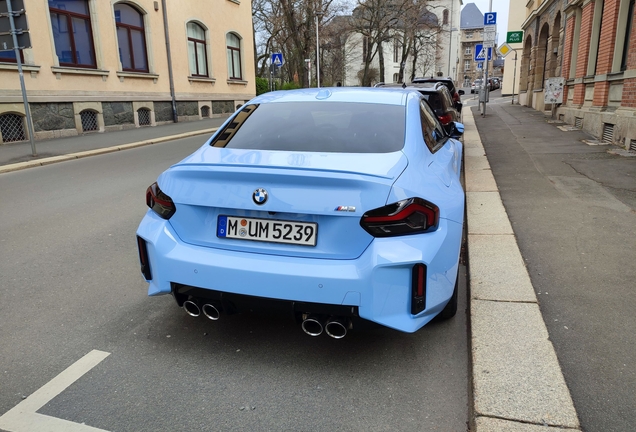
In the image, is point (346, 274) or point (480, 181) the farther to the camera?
point (480, 181)

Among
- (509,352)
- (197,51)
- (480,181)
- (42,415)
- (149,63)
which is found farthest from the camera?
(197,51)

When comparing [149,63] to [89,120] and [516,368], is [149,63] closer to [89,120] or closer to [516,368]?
[89,120]

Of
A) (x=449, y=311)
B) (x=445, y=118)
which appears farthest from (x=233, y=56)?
(x=449, y=311)

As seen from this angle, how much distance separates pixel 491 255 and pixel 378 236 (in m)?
2.31

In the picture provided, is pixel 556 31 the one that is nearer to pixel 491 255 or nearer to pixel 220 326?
pixel 491 255

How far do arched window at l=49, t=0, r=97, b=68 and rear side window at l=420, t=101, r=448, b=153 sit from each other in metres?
16.0

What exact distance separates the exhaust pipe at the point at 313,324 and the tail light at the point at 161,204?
3.35 ft

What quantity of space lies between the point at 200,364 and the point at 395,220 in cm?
144

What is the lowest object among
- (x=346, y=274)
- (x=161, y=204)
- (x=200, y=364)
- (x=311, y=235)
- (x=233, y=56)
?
(x=200, y=364)

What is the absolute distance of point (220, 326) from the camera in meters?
3.55

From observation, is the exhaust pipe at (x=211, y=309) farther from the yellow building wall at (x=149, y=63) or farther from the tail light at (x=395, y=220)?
the yellow building wall at (x=149, y=63)

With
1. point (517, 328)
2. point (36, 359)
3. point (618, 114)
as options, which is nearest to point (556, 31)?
point (618, 114)

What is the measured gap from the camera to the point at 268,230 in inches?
113

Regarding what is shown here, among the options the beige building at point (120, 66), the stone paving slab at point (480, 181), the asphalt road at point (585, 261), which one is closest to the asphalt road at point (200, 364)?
the asphalt road at point (585, 261)
